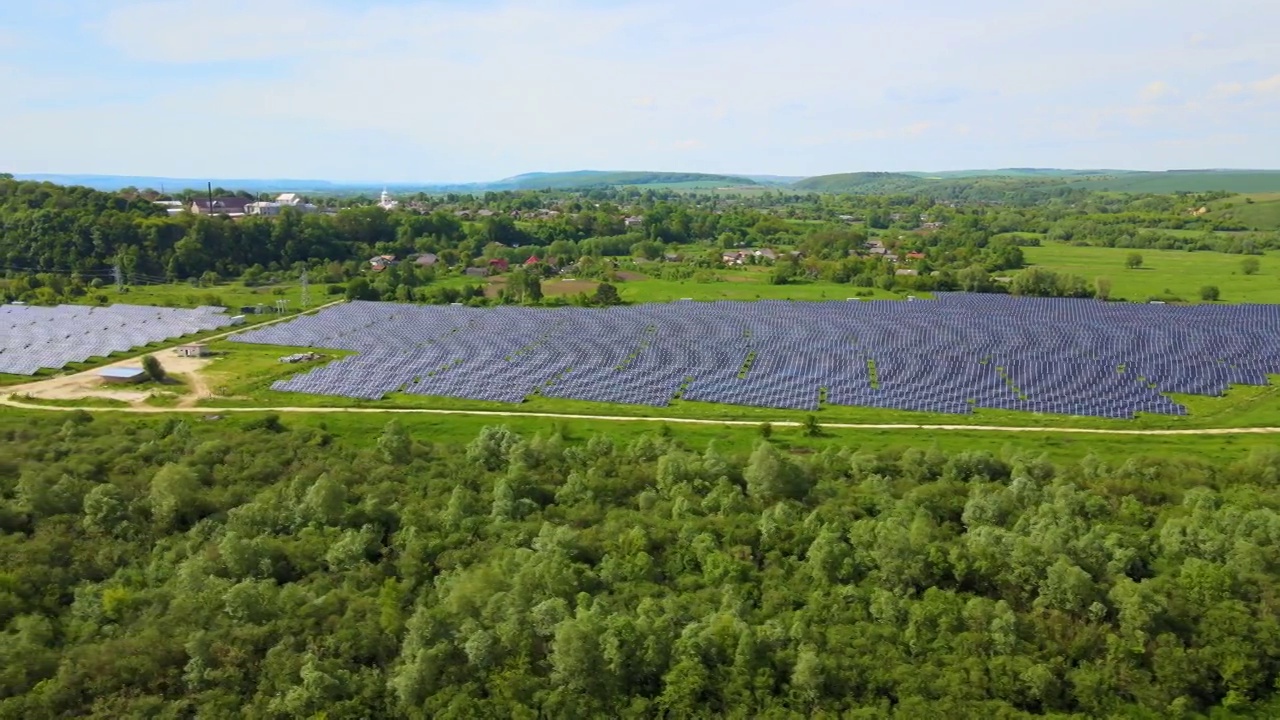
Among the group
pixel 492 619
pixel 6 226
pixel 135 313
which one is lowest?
pixel 492 619

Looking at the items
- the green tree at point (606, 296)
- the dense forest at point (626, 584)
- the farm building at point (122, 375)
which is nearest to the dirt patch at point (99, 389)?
the farm building at point (122, 375)

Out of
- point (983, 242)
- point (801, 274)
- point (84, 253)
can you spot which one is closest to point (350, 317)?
point (84, 253)

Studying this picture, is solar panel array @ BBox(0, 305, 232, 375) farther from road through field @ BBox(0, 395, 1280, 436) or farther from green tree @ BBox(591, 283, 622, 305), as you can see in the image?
green tree @ BBox(591, 283, 622, 305)

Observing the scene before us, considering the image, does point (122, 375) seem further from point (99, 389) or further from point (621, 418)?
point (621, 418)

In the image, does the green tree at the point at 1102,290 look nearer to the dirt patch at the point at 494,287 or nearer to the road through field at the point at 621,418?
the road through field at the point at 621,418

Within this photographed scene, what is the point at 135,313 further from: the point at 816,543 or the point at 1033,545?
the point at 1033,545
